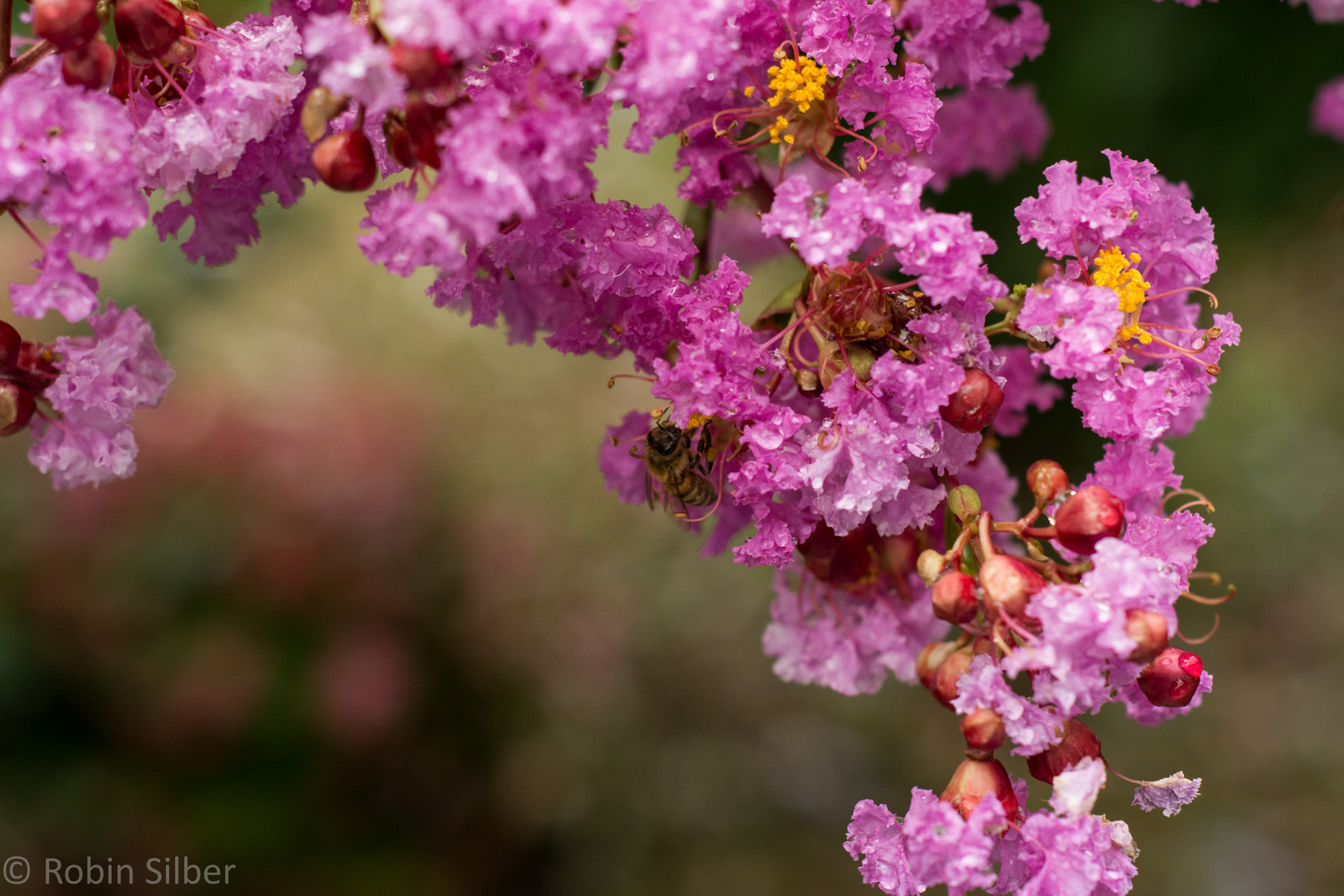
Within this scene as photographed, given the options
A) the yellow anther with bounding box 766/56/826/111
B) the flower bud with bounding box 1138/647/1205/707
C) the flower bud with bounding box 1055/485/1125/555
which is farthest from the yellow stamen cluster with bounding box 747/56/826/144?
the flower bud with bounding box 1138/647/1205/707

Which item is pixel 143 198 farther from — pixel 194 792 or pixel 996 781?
pixel 194 792

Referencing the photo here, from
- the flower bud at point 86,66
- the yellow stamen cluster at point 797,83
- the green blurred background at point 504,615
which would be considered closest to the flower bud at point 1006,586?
the yellow stamen cluster at point 797,83

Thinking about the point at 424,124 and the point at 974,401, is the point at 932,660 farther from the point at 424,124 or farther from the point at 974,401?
the point at 424,124

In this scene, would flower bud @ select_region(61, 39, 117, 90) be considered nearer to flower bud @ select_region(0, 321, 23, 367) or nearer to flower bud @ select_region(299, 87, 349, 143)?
flower bud @ select_region(299, 87, 349, 143)

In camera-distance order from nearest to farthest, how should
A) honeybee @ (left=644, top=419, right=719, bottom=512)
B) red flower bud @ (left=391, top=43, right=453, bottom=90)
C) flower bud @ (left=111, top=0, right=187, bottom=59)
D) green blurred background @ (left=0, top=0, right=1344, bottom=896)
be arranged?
red flower bud @ (left=391, top=43, right=453, bottom=90) < flower bud @ (left=111, top=0, right=187, bottom=59) < honeybee @ (left=644, top=419, right=719, bottom=512) < green blurred background @ (left=0, top=0, right=1344, bottom=896)

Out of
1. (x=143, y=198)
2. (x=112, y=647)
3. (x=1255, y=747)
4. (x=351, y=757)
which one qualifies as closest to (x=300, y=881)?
(x=351, y=757)

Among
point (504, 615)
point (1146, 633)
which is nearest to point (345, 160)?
point (1146, 633)

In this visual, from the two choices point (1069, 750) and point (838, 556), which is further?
point (838, 556)
